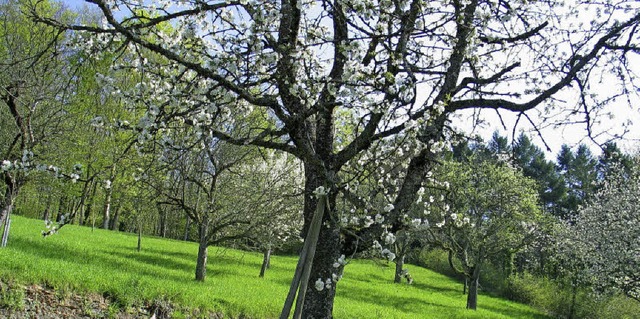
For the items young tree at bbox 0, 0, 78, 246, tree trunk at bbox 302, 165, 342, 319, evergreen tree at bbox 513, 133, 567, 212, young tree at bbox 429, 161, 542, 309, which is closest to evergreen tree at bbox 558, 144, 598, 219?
evergreen tree at bbox 513, 133, 567, 212

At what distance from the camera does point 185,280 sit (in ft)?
39.5

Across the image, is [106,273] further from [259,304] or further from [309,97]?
[309,97]

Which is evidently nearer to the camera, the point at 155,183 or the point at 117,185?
the point at 155,183

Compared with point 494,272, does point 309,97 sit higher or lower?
higher

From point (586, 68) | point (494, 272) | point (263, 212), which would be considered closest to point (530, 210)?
point (494, 272)

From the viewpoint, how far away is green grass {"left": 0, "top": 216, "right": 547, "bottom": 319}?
8.33 meters

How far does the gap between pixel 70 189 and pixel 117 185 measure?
3221 millimetres

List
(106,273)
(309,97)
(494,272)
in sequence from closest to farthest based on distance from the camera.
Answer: (309,97), (106,273), (494,272)

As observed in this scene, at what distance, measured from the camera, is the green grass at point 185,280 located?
8328 mm

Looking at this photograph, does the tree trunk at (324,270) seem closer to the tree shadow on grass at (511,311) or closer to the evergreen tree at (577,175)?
the tree shadow on grass at (511,311)

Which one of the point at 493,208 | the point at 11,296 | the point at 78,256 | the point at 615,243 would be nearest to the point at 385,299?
the point at 493,208

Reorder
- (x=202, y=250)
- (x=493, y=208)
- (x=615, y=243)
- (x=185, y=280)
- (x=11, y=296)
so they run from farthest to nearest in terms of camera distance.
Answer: (x=493, y=208)
(x=615, y=243)
(x=202, y=250)
(x=185, y=280)
(x=11, y=296)

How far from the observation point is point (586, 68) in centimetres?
528

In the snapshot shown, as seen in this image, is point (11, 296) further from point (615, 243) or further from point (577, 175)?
point (577, 175)
